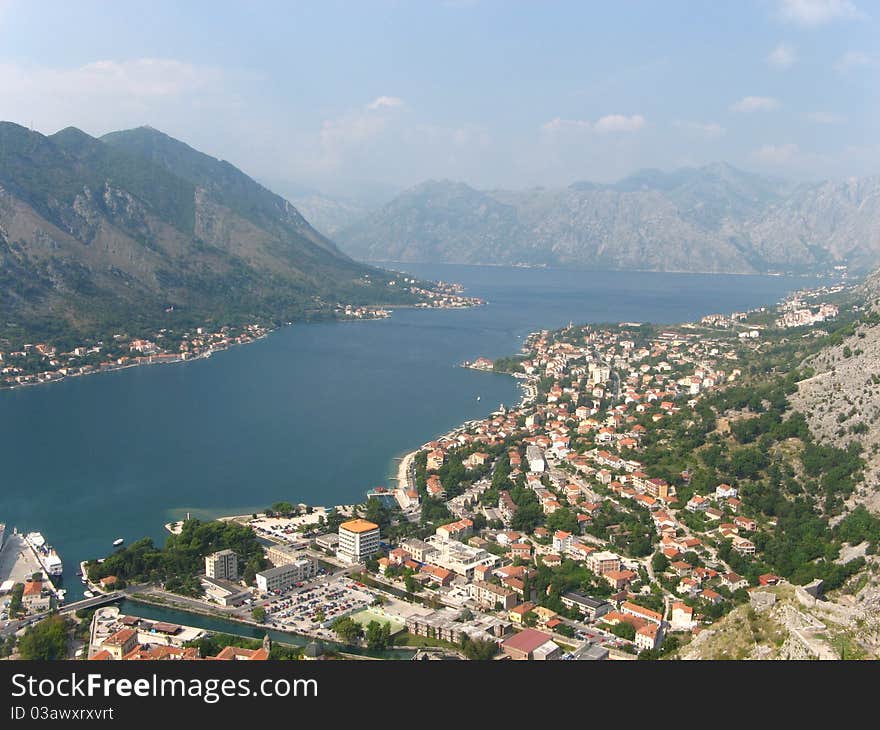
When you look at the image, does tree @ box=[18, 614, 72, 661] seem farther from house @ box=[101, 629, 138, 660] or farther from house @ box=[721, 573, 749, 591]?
house @ box=[721, 573, 749, 591]

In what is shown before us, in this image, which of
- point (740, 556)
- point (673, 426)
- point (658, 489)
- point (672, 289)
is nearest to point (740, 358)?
point (673, 426)

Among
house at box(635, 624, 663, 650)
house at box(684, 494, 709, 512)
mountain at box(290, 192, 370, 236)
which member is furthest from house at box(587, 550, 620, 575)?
mountain at box(290, 192, 370, 236)

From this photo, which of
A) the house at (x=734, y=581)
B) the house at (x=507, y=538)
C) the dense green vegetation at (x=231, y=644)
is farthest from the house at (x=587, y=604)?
the dense green vegetation at (x=231, y=644)

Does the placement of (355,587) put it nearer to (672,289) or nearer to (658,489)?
(658,489)

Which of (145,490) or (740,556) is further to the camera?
(145,490)

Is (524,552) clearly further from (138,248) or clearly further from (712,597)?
(138,248)

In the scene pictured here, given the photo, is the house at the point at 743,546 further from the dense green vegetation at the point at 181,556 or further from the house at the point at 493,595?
the dense green vegetation at the point at 181,556
